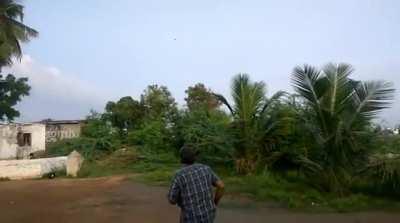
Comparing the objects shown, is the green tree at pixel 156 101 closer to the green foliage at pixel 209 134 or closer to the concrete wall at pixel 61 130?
→ the green foliage at pixel 209 134

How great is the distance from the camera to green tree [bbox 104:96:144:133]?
26.5 metres

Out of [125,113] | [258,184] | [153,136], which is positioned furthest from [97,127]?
[258,184]

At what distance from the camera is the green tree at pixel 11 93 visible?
37594mm

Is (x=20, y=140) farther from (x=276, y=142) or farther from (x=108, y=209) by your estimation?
(x=108, y=209)

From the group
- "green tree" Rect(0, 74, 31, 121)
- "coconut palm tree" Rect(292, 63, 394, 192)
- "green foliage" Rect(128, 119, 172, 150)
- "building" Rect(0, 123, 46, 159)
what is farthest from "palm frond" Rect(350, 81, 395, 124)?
"green tree" Rect(0, 74, 31, 121)

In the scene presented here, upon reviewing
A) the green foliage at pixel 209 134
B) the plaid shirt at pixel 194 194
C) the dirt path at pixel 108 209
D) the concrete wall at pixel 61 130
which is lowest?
the dirt path at pixel 108 209

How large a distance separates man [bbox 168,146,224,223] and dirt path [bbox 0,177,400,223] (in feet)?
15.9

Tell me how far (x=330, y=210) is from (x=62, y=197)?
682 centimetres

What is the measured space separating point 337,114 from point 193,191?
787 cm

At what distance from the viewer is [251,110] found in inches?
657

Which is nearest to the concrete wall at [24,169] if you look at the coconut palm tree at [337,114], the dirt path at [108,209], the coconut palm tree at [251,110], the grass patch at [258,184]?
the grass patch at [258,184]

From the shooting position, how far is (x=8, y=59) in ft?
74.8

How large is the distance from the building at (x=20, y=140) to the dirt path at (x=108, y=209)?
40.4 ft

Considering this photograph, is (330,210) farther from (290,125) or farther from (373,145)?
(290,125)
